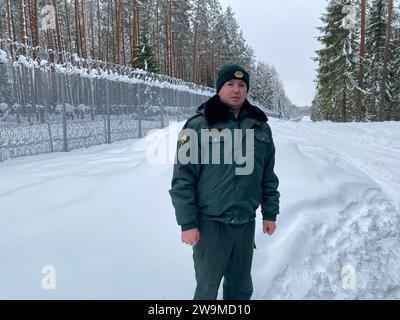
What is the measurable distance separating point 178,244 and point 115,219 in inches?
32.6

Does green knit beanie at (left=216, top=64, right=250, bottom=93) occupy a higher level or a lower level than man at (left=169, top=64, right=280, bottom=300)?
higher

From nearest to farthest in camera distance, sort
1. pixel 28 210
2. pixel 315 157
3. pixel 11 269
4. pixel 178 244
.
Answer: pixel 11 269
pixel 178 244
pixel 28 210
pixel 315 157

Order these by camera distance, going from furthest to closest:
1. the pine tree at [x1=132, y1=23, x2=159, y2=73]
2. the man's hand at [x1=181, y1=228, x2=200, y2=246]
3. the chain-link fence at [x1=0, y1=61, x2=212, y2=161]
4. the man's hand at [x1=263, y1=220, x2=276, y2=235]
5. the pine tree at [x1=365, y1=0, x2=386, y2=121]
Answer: the pine tree at [x1=365, y1=0, x2=386, y2=121] < the pine tree at [x1=132, y1=23, x2=159, y2=73] < the chain-link fence at [x1=0, y1=61, x2=212, y2=161] < the man's hand at [x1=263, y1=220, x2=276, y2=235] < the man's hand at [x1=181, y1=228, x2=200, y2=246]

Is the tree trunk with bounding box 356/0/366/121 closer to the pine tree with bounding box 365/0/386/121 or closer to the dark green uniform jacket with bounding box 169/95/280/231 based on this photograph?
the pine tree with bounding box 365/0/386/121

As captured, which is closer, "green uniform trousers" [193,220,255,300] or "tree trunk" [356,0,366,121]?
"green uniform trousers" [193,220,255,300]

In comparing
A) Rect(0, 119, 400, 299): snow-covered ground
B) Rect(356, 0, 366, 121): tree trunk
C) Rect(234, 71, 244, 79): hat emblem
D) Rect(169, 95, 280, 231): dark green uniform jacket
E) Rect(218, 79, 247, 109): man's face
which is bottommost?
Rect(0, 119, 400, 299): snow-covered ground

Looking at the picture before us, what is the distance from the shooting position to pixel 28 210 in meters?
4.06

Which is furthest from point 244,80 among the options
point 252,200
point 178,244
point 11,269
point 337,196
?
point 337,196

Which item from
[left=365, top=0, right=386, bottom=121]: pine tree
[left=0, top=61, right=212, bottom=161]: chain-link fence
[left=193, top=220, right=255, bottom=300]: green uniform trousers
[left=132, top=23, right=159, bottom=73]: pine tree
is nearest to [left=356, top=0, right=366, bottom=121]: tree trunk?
[left=365, top=0, right=386, bottom=121]: pine tree

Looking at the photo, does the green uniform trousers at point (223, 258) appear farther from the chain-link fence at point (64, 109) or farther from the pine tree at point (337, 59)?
the pine tree at point (337, 59)

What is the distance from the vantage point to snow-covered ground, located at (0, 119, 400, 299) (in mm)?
2957

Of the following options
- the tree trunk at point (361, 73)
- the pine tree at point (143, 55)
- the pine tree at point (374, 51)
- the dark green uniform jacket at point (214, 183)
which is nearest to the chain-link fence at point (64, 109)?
the dark green uniform jacket at point (214, 183)

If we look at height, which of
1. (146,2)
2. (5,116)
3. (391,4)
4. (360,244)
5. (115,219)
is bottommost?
(360,244)

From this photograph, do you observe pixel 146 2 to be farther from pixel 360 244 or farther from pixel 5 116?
pixel 360 244
